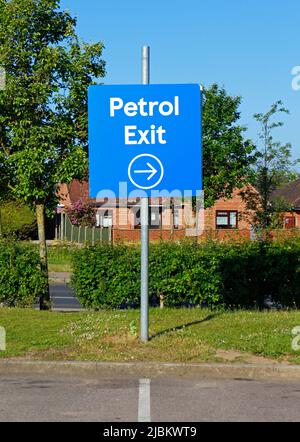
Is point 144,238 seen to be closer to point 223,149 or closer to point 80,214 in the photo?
point 223,149

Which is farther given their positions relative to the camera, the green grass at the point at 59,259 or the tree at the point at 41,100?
the green grass at the point at 59,259

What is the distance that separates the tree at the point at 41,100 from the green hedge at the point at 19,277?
0.39 metres

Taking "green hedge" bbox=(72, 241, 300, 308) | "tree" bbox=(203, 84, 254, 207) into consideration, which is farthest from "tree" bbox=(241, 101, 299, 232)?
"green hedge" bbox=(72, 241, 300, 308)

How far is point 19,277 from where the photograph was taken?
44.1ft

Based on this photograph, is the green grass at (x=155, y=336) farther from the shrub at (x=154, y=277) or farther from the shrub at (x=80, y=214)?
the shrub at (x=80, y=214)

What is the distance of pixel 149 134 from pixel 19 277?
500 cm

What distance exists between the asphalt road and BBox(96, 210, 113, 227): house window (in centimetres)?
4844

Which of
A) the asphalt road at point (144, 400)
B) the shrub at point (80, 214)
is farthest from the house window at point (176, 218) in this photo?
the asphalt road at point (144, 400)

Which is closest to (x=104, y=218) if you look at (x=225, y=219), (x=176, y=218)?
(x=176, y=218)

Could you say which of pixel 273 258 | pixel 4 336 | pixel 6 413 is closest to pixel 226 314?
pixel 273 258

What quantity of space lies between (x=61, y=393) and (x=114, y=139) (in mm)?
3587

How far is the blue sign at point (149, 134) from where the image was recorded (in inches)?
378

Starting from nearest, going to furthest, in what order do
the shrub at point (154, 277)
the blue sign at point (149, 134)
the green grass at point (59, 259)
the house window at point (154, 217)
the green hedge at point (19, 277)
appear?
1. the blue sign at point (149, 134)
2. the shrub at point (154, 277)
3. the green hedge at point (19, 277)
4. the green grass at point (59, 259)
5. the house window at point (154, 217)

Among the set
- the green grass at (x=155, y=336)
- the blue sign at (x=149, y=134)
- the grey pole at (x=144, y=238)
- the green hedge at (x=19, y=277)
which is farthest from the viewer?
the green hedge at (x=19, y=277)
